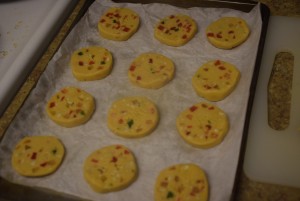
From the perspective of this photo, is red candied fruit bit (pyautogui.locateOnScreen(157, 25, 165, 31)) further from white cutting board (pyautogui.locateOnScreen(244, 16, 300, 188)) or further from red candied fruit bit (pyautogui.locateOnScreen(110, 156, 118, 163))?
red candied fruit bit (pyautogui.locateOnScreen(110, 156, 118, 163))

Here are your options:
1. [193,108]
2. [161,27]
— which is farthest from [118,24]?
[193,108]

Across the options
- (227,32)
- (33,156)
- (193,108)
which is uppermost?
(227,32)

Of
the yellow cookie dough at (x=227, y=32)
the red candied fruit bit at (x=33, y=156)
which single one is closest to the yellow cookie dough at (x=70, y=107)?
the red candied fruit bit at (x=33, y=156)

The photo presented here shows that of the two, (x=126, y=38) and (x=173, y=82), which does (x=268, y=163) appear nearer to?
(x=173, y=82)

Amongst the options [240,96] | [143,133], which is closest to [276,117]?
[240,96]

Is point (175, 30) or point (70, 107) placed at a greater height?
point (175, 30)

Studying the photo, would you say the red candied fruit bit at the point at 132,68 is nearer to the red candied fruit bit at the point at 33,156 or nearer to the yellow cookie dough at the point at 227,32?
the yellow cookie dough at the point at 227,32

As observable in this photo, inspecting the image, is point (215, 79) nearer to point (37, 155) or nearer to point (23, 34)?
point (37, 155)
